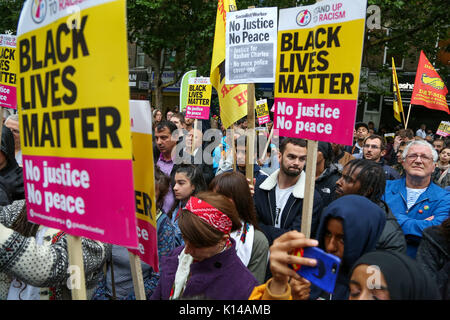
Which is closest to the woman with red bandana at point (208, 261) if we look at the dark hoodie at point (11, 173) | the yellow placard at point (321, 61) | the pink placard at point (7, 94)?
the yellow placard at point (321, 61)

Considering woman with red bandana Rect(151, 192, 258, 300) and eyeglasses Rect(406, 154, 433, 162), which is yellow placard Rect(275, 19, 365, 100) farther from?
eyeglasses Rect(406, 154, 433, 162)

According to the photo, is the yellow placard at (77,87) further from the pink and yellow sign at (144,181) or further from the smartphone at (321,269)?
the smartphone at (321,269)

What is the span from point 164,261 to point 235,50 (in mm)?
2313

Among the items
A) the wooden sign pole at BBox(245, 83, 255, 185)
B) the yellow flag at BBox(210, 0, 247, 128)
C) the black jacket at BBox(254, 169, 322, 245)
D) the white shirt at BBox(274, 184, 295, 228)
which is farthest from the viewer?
the yellow flag at BBox(210, 0, 247, 128)

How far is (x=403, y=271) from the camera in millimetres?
1463

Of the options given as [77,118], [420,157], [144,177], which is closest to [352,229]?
[144,177]

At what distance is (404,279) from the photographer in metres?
1.44

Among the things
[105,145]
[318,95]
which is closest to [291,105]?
[318,95]

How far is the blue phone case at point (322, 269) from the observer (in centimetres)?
132

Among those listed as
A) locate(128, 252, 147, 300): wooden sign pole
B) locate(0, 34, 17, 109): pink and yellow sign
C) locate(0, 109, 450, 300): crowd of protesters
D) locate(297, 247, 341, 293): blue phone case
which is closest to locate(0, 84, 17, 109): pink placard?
locate(0, 34, 17, 109): pink and yellow sign

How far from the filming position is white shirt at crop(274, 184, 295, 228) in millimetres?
3225

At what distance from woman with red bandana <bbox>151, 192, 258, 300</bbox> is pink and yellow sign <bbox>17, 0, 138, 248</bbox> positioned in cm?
58

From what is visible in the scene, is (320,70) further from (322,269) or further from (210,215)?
(322,269)

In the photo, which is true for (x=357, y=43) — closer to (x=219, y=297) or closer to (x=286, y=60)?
(x=286, y=60)
